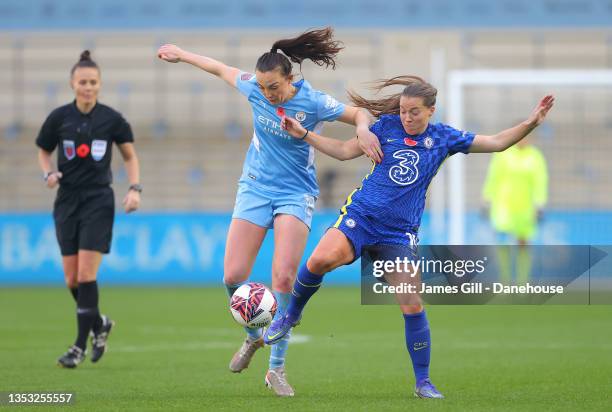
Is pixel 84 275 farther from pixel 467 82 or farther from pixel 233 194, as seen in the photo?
pixel 233 194

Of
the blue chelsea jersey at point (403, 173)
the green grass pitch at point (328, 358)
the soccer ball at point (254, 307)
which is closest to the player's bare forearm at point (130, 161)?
the green grass pitch at point (328, 358)

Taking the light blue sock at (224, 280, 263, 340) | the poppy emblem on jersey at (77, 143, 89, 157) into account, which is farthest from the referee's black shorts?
the light blue sock at (224, 280, 263, 340)

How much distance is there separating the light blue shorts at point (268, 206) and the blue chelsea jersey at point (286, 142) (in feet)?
0.16

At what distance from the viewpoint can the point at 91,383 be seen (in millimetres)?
7984

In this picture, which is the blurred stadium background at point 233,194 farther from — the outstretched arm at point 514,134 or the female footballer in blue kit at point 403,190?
the outstretched arm at point 514,134

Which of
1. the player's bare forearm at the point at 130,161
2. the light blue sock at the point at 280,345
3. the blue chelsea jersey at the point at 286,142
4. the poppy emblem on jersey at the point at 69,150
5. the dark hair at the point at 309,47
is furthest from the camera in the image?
the player's bare forearm at the point at 130,161

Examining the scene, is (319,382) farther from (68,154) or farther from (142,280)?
(142,280)

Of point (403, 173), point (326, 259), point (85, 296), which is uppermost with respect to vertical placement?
point (403, 173)

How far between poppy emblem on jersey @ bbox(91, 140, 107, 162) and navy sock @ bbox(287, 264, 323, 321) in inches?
113

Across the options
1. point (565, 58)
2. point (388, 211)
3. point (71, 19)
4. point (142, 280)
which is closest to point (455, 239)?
point (142, 280)

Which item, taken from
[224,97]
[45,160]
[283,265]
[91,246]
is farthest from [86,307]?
[224,97]

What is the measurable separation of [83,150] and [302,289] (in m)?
3.04

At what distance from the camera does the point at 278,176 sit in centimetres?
775

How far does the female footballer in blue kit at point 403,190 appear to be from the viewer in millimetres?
6957
